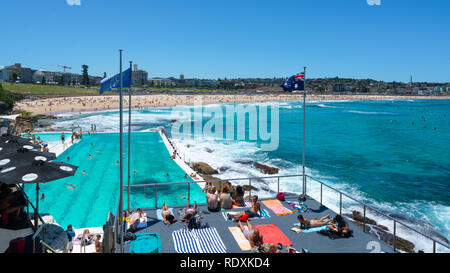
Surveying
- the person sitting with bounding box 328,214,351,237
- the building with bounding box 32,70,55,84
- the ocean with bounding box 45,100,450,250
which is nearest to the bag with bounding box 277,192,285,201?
the person sitting with bounding box 328,214,351,237

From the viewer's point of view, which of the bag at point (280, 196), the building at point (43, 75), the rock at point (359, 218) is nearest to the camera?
the bag at point (280, 196)

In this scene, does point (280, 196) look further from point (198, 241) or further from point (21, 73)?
point (21, 73)

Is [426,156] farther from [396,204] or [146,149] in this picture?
[146,149]

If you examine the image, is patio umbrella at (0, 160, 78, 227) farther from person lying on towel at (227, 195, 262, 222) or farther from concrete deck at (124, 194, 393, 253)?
person lying on towel at (227, 195, 262, 222)

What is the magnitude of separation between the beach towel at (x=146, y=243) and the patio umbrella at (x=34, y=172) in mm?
2265

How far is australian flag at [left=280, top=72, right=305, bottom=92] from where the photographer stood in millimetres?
11340

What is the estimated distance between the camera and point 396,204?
18031 millimetres

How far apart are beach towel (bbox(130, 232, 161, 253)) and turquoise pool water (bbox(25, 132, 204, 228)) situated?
520 centimetres

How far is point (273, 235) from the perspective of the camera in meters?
8.00

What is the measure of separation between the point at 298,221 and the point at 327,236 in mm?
1037

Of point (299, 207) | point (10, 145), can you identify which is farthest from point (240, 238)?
point (10, 145)

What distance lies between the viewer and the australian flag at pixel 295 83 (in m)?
11.3

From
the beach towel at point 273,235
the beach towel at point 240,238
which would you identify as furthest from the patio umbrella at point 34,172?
the beach towel at point 273,235

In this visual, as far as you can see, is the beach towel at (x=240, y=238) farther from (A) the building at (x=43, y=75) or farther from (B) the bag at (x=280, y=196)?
(A) the building at (x=43, y=75)
